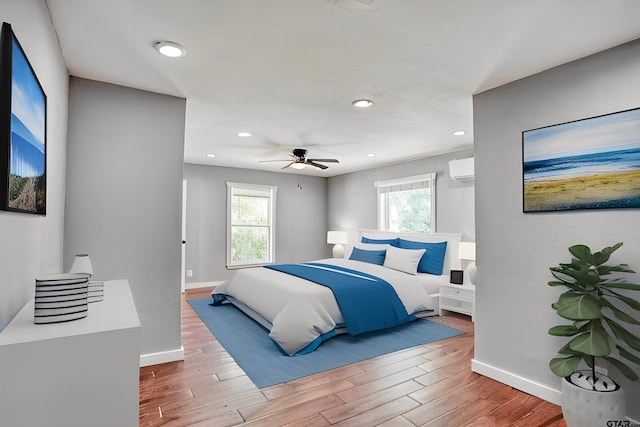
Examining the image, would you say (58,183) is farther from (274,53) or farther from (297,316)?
(297,316)

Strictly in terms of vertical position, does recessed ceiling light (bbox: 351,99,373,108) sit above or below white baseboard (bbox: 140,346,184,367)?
above

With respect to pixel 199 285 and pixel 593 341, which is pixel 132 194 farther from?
pixel 199 285

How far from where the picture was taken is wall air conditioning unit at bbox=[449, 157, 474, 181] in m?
4.78

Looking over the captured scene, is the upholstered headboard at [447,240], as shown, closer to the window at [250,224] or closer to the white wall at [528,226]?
the white wall at [528,226]

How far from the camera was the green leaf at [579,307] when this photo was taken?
1.90m

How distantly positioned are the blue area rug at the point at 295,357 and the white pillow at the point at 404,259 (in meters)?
0.88

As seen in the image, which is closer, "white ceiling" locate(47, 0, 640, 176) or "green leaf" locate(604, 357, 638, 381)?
"white ceiling" locate(47, 0, 640, 176)

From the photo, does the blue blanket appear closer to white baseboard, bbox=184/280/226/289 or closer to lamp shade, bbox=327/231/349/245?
lamp shade, bbox=327/231/349/245

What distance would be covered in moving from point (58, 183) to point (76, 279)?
1.47 metres

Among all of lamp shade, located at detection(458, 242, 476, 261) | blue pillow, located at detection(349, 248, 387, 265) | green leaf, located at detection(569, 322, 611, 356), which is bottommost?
green leaf, located at detection(569, 322, 611, 356)

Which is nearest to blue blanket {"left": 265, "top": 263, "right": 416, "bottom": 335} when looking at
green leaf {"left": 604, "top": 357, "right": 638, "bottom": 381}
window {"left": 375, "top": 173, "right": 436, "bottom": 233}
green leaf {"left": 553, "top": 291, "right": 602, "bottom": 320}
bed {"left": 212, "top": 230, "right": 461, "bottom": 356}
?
bed {"left": 212, "top": 230, "right": 461, "bottom": 356}

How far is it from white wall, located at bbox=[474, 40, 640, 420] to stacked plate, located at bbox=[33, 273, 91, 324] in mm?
2746

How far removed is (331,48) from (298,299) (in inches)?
91.8

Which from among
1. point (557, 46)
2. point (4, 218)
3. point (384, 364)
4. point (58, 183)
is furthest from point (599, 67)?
point (58, 183)
